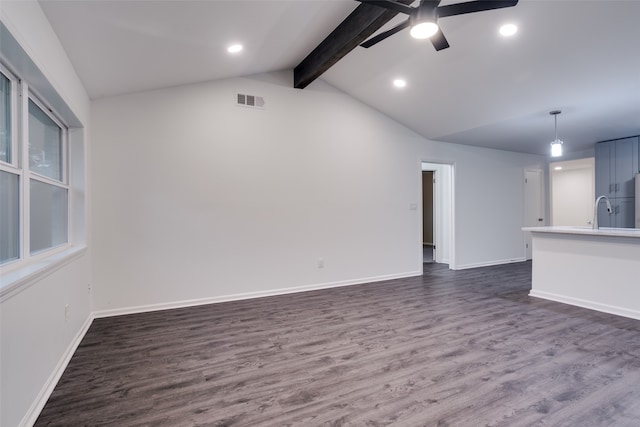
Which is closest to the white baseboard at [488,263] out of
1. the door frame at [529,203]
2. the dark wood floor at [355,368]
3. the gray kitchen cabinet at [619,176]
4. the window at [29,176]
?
the door frame at [529,203]

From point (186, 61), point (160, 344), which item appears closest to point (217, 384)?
point (160, 344)

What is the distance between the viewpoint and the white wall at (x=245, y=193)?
3768 mm

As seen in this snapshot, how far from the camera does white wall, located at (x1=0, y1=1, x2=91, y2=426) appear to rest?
157 cm

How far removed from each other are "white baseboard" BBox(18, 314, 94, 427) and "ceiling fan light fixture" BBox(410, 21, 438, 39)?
333 cm

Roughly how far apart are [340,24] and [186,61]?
1.66 metres

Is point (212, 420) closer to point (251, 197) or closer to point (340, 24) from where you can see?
point (251, 197)

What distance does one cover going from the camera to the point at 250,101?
4426 mm

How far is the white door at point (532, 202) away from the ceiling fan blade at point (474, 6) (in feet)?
20.3

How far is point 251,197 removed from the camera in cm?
443

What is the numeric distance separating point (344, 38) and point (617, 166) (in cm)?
578

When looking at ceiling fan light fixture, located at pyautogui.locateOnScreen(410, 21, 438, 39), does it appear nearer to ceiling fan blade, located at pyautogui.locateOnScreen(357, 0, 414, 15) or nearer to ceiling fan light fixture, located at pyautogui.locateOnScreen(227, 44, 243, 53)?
ceiling fan blade, located at pyautogui.locateOnScreen(357, 0, 414, 15)

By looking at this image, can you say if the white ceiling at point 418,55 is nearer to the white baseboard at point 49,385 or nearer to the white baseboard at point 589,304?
the white baseboard at point 49,385

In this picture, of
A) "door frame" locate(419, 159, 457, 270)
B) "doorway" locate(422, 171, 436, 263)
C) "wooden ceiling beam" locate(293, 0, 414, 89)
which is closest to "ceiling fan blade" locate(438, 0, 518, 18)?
"wooden ceiling beam" locate(293, 0, 414, 89)

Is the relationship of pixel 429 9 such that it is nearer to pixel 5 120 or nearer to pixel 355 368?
pixel 355 368
